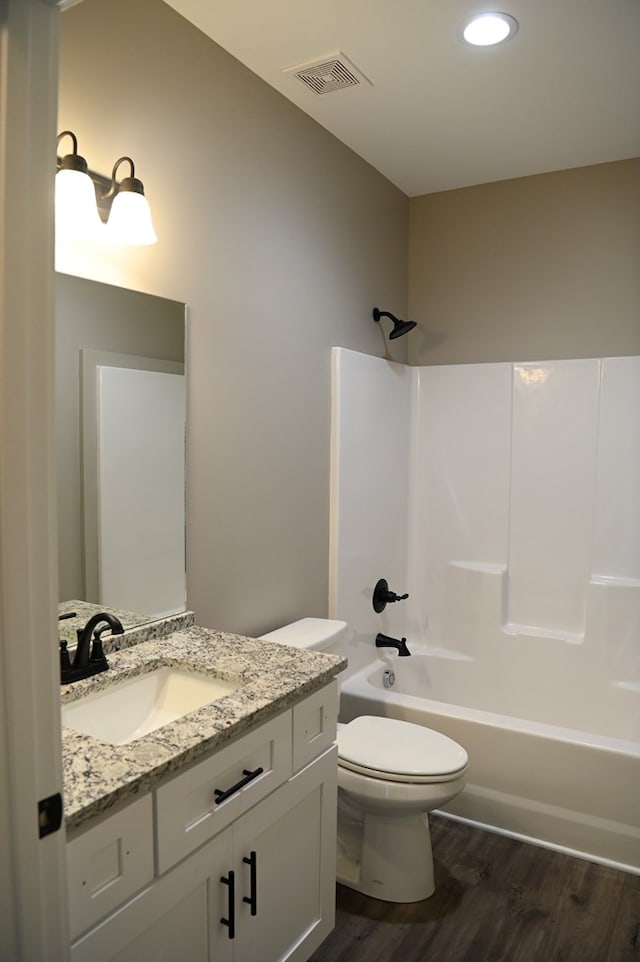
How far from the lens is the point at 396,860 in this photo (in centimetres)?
214

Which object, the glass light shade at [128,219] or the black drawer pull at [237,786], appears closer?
the black drawer pull at [237,786]

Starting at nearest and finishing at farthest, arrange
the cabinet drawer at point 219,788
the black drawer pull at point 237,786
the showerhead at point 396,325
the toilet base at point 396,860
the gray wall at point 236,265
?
the cabinet drawer at point 219,788, the black drawer pull at point 237,786, the gray wall at point 236,265, the toilet base at point 396,860, the showerhead at point 396,325

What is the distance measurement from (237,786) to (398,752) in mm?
908

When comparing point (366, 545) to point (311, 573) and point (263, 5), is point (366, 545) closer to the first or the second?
point (311, 573)

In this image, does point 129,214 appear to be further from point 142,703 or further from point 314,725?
point 314,725

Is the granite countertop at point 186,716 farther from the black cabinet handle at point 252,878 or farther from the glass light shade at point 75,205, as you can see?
the glass light shade at point 75,205

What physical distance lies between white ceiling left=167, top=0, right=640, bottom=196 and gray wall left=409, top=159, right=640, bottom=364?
0.51ft

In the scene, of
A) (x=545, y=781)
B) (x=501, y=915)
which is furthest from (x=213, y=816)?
(x=545, y=781)

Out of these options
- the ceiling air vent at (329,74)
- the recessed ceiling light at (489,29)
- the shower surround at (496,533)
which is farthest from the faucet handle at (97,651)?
the recessed ceiling light at (489,29)

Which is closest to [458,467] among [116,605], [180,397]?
[180,397]

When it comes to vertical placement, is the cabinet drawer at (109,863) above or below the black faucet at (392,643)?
above

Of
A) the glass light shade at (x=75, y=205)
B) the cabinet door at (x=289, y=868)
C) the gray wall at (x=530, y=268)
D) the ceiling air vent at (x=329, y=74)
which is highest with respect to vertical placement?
the ceiling air vent at (x=329, y=74)

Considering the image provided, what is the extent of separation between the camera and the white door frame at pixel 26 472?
0.79 meters

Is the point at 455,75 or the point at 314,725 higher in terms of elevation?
the point at 455,75
